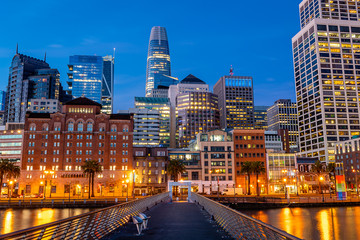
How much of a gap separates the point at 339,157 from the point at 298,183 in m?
62.8

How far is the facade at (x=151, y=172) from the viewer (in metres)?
132

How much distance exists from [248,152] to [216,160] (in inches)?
568

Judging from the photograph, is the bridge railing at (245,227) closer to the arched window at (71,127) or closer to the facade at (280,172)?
the facade at (280,172)

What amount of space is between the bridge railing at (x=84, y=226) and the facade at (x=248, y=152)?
112 m

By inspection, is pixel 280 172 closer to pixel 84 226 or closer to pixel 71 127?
pixel 71 127

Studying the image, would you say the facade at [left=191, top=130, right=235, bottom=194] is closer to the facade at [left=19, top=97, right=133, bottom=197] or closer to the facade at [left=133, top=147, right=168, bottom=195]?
the facade at [left=133, top=147, right=168, bottom=195]

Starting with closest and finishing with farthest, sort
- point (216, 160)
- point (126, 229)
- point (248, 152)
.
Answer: point (126, 229)
point (216, 160)
point (248, 152)

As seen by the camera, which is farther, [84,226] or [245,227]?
[84,226]

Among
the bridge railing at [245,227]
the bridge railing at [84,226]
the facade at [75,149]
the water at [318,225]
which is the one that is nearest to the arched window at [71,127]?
the facade at [75,149]

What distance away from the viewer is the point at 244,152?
13962cm

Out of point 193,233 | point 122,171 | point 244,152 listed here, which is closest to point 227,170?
point 244,152

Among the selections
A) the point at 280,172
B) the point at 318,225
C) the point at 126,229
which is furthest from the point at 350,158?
the point at 126,229

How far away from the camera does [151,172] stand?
134m

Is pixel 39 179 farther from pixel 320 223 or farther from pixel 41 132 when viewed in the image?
pixel 320 223
